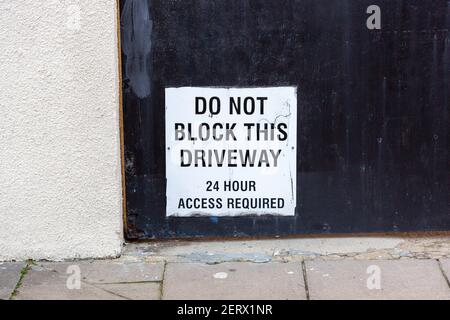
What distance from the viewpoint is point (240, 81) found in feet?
20.4

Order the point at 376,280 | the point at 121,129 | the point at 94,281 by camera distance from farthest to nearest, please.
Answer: the point at 121,129
the point at 94,281
the point at 376,280

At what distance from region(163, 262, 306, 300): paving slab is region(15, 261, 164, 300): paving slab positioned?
5.0 inches

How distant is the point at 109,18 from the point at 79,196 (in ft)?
4.15

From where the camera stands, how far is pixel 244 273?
5.91 metres

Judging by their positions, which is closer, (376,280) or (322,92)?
(376,280)

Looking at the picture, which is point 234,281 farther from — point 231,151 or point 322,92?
point 322,92

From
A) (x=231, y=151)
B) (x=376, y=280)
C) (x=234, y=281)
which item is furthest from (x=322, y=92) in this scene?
(x=234, y=281)

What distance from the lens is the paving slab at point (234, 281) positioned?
219 inches

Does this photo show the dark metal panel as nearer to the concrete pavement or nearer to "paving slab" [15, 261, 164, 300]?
the concrete pavement

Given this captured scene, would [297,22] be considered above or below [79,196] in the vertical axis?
above

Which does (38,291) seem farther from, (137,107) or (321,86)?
(321,86)

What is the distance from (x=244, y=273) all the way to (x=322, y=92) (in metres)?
1.43

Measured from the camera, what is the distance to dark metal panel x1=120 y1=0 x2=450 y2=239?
615cm
